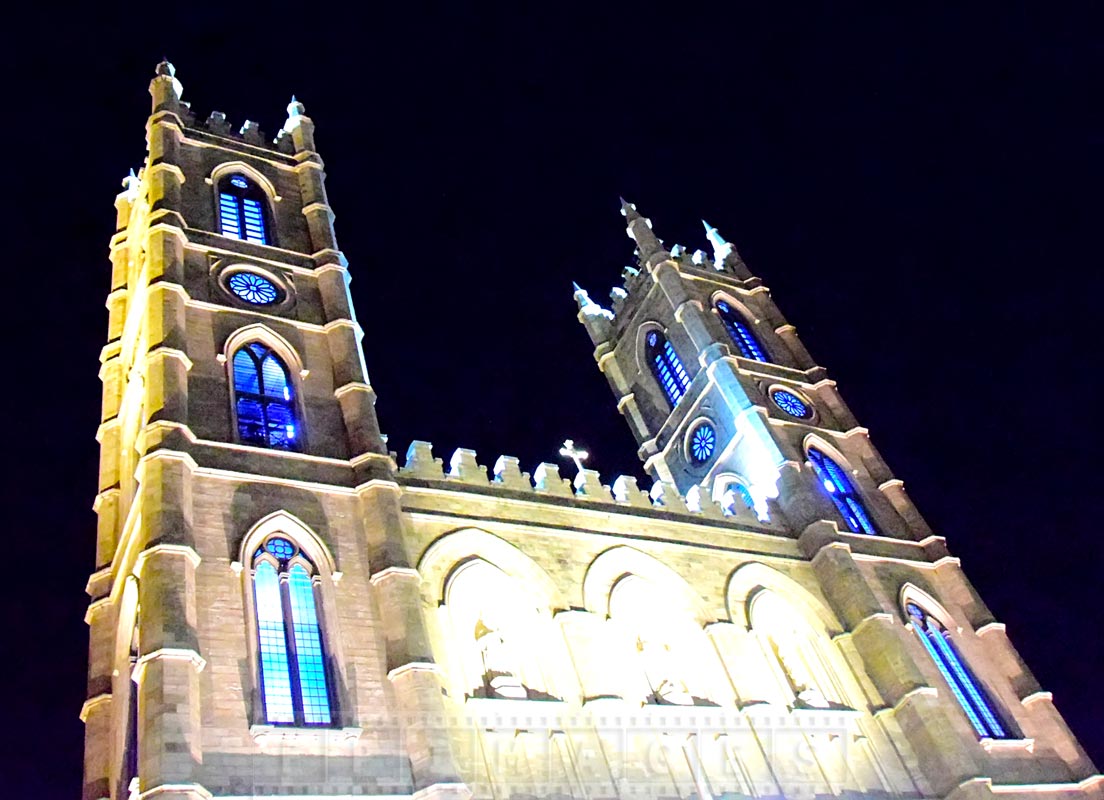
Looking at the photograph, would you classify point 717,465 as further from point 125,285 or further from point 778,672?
point 125,285

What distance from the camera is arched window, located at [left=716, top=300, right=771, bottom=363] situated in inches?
1511

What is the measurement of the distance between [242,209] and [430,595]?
1458 cm

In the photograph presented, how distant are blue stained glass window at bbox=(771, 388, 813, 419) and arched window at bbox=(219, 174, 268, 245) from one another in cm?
1689

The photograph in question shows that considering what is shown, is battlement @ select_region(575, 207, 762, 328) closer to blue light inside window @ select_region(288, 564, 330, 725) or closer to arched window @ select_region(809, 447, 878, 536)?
arched window @ select_region(809, 447, 878, 536)

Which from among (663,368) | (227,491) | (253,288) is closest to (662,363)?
(663,368)

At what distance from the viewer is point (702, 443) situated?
1437 inches

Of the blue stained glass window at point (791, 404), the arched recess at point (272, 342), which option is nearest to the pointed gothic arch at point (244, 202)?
the arched recess at point (272, 342)

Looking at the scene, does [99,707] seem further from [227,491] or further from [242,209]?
[242,209]

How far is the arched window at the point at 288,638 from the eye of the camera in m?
18.7

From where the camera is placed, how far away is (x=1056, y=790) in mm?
25047

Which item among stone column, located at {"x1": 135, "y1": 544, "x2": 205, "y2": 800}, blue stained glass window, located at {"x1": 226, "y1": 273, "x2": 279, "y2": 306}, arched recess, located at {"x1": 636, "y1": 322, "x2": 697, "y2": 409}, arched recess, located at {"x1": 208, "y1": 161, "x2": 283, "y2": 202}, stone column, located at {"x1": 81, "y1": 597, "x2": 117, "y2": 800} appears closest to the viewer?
stone column, located at {"x1": 135, "y1": 544, "x2": 205, "y2": 800}

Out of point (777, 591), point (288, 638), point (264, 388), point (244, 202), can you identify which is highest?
point (244, 202)

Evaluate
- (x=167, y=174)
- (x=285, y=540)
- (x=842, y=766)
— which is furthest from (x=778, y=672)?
(x=167, y=174)

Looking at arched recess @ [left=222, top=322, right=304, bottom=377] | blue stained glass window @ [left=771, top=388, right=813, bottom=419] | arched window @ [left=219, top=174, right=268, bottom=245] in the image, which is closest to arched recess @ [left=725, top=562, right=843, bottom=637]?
blue stained glass window @ [left=771, top=388, right=813, bottom=419]
